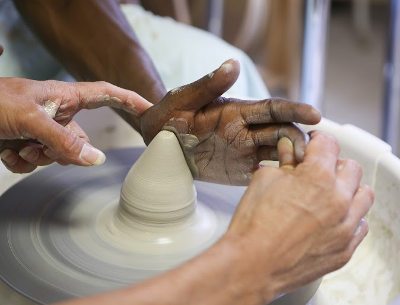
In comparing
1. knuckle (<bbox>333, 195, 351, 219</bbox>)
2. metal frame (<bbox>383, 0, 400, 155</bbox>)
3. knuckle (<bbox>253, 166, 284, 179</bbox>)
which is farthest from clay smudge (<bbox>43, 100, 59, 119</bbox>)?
metal frame (<bbox>383, 0, 400, 155</bbox>)

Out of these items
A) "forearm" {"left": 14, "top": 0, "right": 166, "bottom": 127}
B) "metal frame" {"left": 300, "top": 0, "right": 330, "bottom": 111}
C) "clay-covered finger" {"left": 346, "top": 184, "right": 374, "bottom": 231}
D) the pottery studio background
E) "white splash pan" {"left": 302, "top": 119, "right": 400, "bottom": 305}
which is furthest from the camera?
the pottery studio background

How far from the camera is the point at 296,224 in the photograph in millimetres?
720

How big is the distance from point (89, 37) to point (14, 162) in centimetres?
43

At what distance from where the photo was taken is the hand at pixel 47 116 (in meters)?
0.91

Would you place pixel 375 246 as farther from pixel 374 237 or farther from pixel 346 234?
pixel 346 234

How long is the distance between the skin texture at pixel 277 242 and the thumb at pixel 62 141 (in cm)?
28

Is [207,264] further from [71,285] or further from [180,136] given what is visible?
[180,136]

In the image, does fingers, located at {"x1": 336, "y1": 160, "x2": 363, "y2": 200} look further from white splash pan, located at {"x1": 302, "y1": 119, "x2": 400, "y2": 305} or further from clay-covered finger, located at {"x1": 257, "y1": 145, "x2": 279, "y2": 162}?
white splash pan, located at {"x1": 302, "y1": 119, "x2": 400, "y2": 305}

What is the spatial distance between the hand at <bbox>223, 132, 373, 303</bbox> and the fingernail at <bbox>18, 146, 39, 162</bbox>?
49cm

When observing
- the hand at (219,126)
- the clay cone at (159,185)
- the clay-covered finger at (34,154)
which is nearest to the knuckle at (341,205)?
the hand at (219,126)

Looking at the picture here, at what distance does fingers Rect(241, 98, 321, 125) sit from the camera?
87cm

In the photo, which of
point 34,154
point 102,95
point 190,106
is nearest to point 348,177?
point 190,106

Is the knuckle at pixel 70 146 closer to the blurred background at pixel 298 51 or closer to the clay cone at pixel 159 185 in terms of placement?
the clay cone at pixel 159 185

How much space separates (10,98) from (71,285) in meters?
0.30
